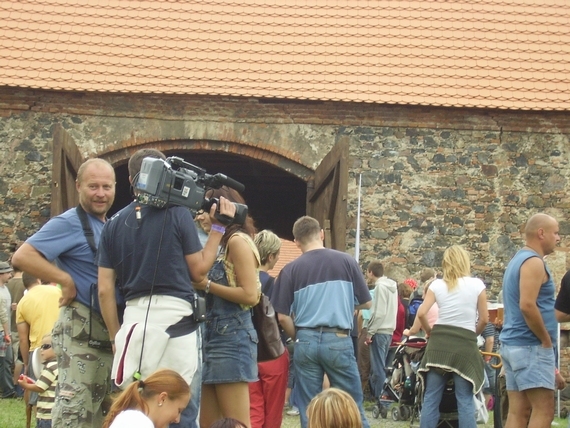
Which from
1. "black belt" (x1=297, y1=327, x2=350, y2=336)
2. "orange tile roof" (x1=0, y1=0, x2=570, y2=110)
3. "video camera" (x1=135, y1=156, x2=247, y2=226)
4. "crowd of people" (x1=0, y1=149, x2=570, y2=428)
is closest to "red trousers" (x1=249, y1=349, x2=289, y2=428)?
"crowd of people" (x1=0, y1=149, x2=570, y2=428)

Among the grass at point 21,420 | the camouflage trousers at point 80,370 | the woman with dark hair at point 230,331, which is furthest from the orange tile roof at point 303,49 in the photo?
the camouflage trousers at point 80,370

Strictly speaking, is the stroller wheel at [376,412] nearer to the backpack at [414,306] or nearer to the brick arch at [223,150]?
the backpack at [414,306]

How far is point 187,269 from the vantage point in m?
4.24

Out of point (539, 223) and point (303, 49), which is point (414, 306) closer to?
point (303, 49)

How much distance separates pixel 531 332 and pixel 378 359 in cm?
476

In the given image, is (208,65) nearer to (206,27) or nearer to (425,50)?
(206,27)

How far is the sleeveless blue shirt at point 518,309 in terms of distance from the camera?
5746 mm

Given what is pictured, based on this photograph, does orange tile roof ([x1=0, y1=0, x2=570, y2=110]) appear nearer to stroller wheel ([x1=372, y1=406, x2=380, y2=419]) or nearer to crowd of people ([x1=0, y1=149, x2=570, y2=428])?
stroller wheel ([x1=372, y1=406, x2=380, y2=419])

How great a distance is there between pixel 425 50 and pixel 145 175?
8.94m

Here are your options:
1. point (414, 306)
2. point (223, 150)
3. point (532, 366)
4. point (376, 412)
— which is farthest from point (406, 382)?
point (223, 150)

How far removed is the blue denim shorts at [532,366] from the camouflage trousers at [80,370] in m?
2.59

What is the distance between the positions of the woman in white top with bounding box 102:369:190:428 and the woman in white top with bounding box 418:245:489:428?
2932 mm

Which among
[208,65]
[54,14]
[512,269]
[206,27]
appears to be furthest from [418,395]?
[54,14]

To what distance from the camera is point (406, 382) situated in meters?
8.57
